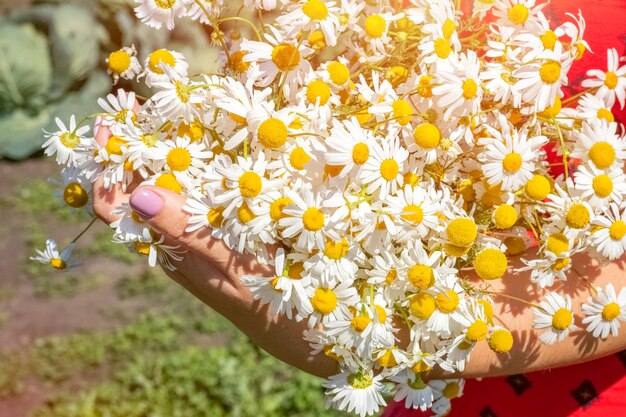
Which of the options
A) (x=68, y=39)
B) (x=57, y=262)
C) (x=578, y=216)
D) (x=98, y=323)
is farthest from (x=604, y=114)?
(x=68, y=39)

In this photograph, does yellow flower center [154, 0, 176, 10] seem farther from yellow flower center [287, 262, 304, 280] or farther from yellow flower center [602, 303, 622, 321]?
yellow flower center [602, 303, 622, 321]

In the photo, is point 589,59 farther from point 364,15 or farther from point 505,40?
point 364,15

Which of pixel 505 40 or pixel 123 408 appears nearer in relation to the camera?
pixel 505 40

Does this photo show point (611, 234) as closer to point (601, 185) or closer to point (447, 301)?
point (601, 185)

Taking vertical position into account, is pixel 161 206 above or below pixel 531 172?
below

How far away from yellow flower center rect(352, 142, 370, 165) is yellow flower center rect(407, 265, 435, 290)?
0.16 m

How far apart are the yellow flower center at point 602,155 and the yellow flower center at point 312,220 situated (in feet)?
1.27

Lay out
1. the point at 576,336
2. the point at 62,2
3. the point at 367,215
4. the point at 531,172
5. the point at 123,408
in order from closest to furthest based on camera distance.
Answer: the point at 367,215 < the point at 531,172 < the point at 576,336 < the point at 123,408 < the point at 62,2

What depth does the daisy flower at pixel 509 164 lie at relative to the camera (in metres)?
1.02

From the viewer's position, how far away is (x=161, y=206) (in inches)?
42.4

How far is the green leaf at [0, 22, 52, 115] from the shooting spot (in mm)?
4203

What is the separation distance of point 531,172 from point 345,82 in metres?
0.28

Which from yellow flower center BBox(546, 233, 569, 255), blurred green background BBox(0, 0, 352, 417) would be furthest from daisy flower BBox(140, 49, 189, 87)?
blurred green background BBox(0, 0, 352, 417)

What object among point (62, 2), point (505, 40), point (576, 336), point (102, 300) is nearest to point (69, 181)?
point (505, 40)
